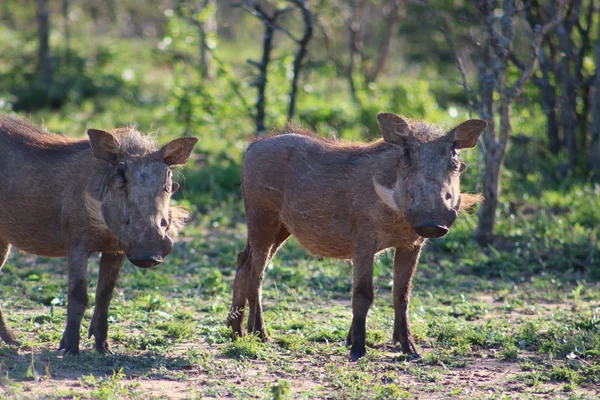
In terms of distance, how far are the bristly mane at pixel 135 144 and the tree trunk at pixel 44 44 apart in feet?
32.0

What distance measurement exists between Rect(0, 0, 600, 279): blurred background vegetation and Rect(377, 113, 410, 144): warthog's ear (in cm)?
156

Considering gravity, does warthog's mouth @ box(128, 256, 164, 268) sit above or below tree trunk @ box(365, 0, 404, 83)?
below

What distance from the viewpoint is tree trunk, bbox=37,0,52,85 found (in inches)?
555

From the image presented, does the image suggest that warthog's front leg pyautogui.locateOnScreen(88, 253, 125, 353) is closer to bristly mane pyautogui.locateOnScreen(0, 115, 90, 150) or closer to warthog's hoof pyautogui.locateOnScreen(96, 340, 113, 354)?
warthog's hoof pyautogui.locateOnScreen(96, 340, 113, 354)

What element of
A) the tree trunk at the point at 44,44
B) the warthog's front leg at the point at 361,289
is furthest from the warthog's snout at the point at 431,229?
the tree trunk at the point at 44,44

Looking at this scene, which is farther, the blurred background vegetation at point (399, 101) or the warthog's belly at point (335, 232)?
the blurred background vegetation at point (399, 101)

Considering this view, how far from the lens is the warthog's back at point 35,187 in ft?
17.0

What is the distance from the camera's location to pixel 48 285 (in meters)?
6.81

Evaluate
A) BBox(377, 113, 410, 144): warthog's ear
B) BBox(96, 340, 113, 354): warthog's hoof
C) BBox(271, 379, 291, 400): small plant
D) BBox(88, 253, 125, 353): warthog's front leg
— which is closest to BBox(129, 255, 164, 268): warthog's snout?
BBox(88, 253, 125, 353): warthog's front leg

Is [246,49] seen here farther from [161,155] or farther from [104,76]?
[161,155]

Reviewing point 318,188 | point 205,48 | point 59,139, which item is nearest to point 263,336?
point 318,188

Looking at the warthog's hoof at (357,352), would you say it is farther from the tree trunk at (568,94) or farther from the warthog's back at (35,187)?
the tree trunk at (568,94)

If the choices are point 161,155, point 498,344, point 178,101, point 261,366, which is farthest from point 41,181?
point 178,101

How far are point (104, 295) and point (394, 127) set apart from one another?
77.0 inches
